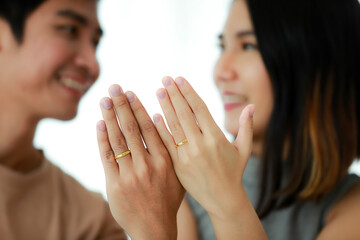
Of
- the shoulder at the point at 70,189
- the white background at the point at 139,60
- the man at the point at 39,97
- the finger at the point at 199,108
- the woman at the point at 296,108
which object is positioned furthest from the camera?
the white background at the point at 139,60

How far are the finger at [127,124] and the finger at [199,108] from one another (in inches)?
4.5

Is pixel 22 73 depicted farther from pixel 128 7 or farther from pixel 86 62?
pixel 128 7

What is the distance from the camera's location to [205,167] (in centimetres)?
72

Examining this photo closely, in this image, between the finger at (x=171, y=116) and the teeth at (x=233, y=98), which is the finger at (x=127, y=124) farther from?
Result: the teeth at (x=233, y=98)

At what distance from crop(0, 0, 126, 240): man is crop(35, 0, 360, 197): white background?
1.11m

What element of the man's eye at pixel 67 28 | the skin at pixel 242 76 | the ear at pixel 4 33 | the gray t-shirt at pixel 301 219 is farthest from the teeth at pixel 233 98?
the ear at pixel 4 33

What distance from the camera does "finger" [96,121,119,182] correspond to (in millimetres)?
781

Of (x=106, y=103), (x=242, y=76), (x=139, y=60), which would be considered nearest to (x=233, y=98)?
(x=242, y=76)

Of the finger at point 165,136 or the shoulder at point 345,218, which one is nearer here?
the finger at point 165,136

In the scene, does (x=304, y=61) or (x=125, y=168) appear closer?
(x=125, y=168)

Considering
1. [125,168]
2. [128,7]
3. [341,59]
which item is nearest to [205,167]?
[125,168]

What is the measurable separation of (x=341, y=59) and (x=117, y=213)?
0.75 meters

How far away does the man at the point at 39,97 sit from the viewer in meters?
1.22

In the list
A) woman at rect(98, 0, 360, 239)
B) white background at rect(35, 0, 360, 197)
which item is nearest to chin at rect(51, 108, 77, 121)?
woman at rect(98, 0, 360, 239)
